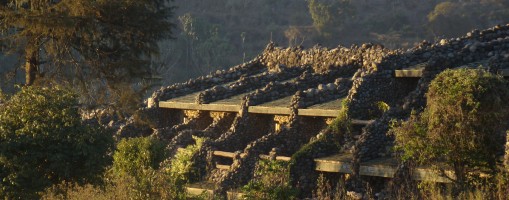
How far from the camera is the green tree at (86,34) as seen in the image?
2572 cm

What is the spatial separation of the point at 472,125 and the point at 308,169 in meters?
5.99

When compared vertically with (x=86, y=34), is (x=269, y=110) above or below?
below

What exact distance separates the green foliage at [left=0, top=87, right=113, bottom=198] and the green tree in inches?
298

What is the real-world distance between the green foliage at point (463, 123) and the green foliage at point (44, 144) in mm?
5499

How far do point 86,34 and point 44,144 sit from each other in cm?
971

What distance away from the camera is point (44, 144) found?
57.6ft

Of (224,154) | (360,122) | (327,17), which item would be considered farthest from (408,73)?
(327,17)

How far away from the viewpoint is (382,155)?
68.3 ft

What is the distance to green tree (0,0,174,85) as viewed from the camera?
25719 mm

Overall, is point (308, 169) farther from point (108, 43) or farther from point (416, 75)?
point (108, 43)

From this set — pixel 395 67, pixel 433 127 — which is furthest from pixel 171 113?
pixel 433 127

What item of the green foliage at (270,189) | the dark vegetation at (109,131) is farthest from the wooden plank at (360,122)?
the green foliage at (270,189)

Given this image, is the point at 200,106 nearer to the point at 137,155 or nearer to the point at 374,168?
the point at 137,155

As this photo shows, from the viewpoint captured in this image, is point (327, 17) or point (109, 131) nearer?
point (109, 131)
